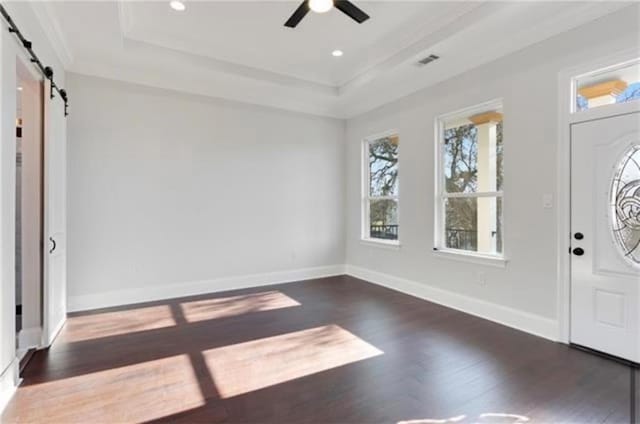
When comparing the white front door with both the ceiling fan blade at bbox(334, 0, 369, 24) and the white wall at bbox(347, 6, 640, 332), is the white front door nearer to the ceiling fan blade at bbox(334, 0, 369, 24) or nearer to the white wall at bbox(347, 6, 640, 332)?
the white wall at bbox(347, 6, 640, 332)

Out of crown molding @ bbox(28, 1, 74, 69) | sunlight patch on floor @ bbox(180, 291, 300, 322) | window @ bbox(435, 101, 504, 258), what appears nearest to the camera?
crown molding @ bbox(28, 1, 74, 69)

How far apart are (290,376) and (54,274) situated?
2597 mm

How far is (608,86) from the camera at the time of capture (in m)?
2.93

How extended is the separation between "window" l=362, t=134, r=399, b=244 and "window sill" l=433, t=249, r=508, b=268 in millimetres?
975

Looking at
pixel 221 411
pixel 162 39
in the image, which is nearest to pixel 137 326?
pixel 221 411

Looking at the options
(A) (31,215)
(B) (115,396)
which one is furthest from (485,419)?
(A) (31,215)

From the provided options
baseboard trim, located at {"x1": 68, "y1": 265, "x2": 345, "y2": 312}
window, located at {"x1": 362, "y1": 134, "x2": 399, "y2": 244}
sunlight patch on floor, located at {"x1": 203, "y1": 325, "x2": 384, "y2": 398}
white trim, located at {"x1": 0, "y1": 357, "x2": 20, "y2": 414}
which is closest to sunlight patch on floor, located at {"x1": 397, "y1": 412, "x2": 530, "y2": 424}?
sunlight patch on floor, located at {"x1": 203, "y1": 325, "x2": 384, "y2": 398}

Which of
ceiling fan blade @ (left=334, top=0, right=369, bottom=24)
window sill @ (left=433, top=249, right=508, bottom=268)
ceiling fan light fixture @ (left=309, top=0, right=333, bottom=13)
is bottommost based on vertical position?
window sill @ (left=433, top=249, right=508, bottom=268)

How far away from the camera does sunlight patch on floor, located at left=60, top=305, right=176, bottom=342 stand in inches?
132

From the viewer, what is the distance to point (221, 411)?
2117 millimetres

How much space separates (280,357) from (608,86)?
368 centimetres

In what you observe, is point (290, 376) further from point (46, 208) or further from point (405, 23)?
point (405, 23)

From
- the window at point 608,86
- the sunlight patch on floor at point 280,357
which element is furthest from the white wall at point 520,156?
the sunlight patch on floor at point 280,357

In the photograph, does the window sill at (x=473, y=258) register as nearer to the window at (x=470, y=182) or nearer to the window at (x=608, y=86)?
the window at (x=470, y=182)
